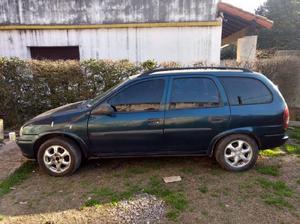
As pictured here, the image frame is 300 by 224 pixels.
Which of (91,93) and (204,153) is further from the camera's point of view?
(91,93)

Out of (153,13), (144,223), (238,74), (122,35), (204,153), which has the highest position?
(153,13)

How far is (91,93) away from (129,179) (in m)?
3.74

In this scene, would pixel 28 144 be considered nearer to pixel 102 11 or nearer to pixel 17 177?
pixel 17 177

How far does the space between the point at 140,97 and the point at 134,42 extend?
6526 millimetres

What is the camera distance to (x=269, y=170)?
16.2ft

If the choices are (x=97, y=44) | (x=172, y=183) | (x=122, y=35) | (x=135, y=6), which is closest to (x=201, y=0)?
(x=135, y=6)

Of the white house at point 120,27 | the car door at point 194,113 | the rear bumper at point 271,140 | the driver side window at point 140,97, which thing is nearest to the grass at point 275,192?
the rear bumper at point 271,140

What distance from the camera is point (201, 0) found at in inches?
417

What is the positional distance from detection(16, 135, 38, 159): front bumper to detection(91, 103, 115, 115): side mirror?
1096mm

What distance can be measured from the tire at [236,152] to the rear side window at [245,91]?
59 centimetres

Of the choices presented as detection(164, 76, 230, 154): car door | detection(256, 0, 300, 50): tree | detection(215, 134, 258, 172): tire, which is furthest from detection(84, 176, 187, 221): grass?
detection(256, 0, 300, 50): tree

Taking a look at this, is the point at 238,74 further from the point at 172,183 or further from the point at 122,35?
the point at 122,35

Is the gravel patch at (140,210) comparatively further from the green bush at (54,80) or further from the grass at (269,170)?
the green bush at (54,80)

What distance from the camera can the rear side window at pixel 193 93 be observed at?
4777 mm
